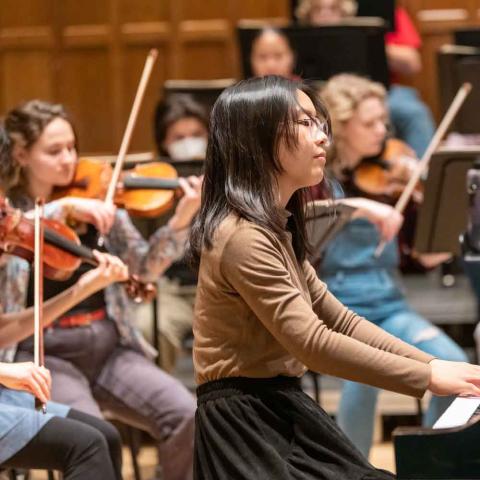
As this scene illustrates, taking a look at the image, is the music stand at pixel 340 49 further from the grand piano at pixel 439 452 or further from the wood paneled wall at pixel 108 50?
the grand piano at pixel 439 452

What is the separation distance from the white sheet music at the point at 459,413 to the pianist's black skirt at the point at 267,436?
6.2 inches

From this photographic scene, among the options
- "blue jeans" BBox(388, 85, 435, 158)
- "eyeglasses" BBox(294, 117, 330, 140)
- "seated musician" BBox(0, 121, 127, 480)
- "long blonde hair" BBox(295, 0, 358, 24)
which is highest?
"long blonde hair" BBox(295, 0, 358, 24)

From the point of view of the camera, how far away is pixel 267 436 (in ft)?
6.55

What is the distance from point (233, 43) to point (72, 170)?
272 cm

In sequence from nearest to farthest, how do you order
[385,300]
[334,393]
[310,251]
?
[310,251] → [385,300] → [334,393]

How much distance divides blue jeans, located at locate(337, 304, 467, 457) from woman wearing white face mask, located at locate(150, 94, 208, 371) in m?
0.85

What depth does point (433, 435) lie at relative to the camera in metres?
1.76

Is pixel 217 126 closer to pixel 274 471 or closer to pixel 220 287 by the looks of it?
pixel 220 287

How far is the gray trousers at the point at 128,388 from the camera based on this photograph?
10.00 ft

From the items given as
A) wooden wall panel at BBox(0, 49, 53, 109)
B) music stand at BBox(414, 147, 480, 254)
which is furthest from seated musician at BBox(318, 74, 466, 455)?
wooden wall panel at BBox(0, 49, 53, 109)

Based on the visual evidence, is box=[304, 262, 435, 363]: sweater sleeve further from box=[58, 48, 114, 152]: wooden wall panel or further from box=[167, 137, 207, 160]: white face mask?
box=[58, 48, 114, 152]: wooden wall panel

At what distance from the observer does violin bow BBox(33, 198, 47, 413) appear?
2.39 metres

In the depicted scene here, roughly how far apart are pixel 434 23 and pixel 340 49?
1.27 metres

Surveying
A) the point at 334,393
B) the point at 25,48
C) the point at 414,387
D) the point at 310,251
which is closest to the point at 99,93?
the point at 25,48
